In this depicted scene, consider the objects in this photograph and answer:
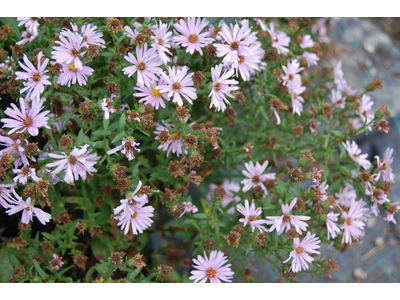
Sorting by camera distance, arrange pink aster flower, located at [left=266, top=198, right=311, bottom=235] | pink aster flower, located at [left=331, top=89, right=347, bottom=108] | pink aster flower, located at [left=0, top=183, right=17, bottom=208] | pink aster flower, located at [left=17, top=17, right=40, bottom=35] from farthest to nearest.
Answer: pink aster flower, located at [left=331, top=89, right=347, bottom=108], pink aster flower, located at [left=17, top=17, right=40, bottom=35], pink aster flower, located at [left=266, top=198, right=311, bottom=235], pink aster flower, located at [left=0, top=183, right=17, bottom=208]

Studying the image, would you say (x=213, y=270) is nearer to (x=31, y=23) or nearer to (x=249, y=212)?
(x=249, y=212)

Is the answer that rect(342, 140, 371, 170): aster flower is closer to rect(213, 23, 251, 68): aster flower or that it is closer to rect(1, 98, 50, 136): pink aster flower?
rect(213, 23, 251, 68): aster flower

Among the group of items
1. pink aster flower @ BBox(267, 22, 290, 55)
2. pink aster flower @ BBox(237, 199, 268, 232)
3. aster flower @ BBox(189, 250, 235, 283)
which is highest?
pink aster flower @ BBox(267, 22, 290, 55)

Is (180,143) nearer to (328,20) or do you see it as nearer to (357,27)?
(328,20)

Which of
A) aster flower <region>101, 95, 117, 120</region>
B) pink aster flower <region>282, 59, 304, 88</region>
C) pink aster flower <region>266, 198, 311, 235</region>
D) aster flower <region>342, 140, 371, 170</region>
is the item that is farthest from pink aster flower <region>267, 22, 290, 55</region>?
aster flower <region>101, 95, 117, 120</region>

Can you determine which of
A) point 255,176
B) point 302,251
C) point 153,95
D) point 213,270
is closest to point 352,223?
point 302,251

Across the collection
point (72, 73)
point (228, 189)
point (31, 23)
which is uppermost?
point (31, 23)
